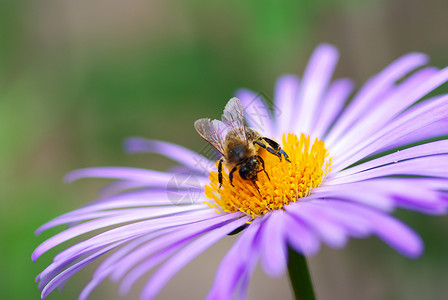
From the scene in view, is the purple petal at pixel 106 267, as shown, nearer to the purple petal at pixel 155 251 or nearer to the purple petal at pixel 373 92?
the purple petal at pixel 155 251

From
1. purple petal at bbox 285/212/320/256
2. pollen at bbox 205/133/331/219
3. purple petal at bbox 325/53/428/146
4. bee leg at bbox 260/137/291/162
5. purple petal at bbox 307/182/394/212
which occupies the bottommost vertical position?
purple petal at bbox 285/212/320/256

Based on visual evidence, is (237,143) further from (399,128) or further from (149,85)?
(149,85)

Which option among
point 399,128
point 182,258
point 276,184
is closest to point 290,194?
point 276,184

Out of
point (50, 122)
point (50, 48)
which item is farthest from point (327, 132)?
point (50, 48)

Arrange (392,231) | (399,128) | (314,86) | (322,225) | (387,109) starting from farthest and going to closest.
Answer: (314,86)
(387,109)
(399,128)
(322,225)
(392,231)

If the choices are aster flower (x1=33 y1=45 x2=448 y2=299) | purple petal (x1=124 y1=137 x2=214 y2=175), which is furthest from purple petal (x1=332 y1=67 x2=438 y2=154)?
purple petal (x1=124 y1=137 x2=214 y2=175)

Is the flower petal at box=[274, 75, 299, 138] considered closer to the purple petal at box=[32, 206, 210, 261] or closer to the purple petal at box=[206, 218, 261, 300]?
the purple petal at box=[32, 206, 210, 261]

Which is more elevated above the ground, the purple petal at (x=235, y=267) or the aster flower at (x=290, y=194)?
the aster flower at (x=290, y=194)

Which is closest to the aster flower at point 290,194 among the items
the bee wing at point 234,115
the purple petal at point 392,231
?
the purple petal at point 392,231
